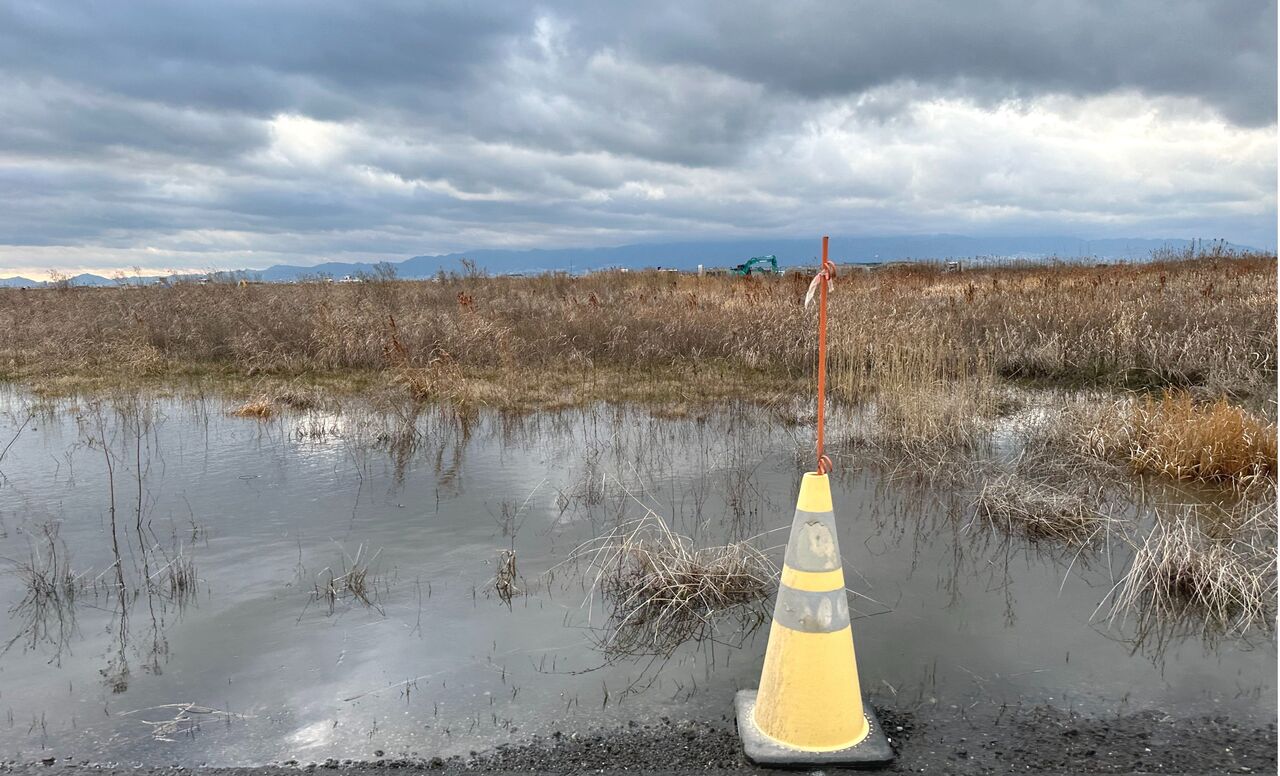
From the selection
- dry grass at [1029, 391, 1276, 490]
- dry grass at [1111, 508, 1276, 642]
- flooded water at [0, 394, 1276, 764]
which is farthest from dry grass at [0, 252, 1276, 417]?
dry grass at [1111, 508, 1276, 642]

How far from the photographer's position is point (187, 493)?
7.15 metres

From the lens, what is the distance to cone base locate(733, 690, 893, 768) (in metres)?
3.11

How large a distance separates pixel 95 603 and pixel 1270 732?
6.12 meters

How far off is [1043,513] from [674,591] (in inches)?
120

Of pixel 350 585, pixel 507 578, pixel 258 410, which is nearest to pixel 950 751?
pixel 507 578

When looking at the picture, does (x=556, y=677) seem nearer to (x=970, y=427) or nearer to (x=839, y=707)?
(x=839, y=707)

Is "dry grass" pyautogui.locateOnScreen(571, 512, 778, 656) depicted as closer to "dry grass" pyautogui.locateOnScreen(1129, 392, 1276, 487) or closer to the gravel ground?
the gravel ground

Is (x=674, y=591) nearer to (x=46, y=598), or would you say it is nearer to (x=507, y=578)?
(x=507, y=578)

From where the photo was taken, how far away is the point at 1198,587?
4.50 m

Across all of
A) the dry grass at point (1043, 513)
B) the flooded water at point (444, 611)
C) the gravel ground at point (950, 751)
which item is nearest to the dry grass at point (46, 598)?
the flooded water at point (444, 611)

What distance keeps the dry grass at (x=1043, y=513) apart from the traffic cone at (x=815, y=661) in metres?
3.19

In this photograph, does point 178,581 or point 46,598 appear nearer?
point 46,598

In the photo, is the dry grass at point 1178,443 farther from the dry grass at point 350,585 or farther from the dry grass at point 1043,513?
the dry grass at point 350,585

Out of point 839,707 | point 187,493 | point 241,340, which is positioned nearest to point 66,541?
point 187,493
